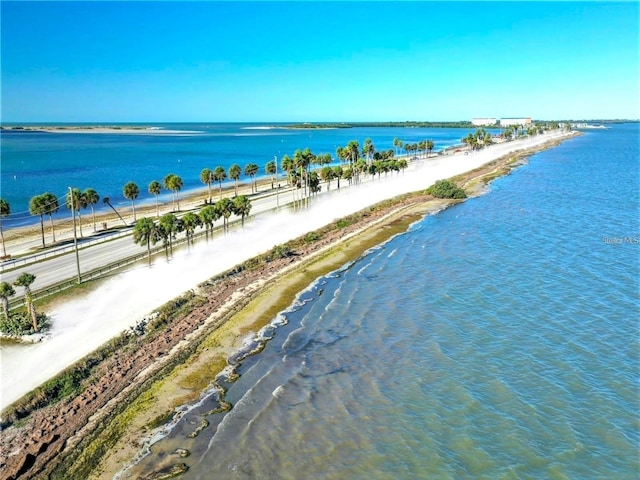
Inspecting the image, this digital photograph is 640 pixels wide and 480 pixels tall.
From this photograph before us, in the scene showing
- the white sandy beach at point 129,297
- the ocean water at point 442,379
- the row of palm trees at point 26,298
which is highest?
the row of palm trees at point 26,298

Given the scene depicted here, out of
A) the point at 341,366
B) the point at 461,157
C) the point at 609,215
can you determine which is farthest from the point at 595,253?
the point at 461,157

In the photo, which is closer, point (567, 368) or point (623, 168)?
point (567, 368)

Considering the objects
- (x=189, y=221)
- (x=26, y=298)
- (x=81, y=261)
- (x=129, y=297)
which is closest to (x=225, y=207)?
(x=189, y=221)

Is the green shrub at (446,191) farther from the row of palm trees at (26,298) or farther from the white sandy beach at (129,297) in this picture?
the row of palm trees at (26,298)

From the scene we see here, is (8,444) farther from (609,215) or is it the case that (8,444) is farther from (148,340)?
(609,215)

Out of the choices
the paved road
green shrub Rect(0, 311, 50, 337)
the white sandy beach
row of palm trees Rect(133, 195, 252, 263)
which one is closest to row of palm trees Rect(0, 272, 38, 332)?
green shrub Rect(0, 311, 50, 337)

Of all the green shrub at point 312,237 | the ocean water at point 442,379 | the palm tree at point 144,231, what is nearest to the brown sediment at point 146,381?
the ocean water at point 442,379

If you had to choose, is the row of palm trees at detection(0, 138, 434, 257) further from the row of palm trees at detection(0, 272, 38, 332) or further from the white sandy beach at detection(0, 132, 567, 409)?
the row of palm trees at detection(0, 272, 38, 332)
